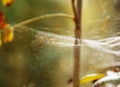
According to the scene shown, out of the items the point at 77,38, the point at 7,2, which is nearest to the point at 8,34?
the point at 7,2

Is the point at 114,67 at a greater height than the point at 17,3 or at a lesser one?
lesser

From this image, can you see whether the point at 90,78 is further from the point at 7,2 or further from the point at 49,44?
the point at 7,2

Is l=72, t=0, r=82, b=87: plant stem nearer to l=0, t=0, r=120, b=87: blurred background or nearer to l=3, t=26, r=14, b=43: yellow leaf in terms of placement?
l=0, t=0, r=120, b=87: blurred background

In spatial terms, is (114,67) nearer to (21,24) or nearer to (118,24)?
(118,24)

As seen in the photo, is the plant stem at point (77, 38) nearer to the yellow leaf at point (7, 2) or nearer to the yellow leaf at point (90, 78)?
the yellow leaf at point (90, 78)

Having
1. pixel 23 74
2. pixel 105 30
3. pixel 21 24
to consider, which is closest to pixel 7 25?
pixel 21 24

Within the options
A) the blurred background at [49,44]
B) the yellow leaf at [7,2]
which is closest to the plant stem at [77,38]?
the blurred background at [49,44]
